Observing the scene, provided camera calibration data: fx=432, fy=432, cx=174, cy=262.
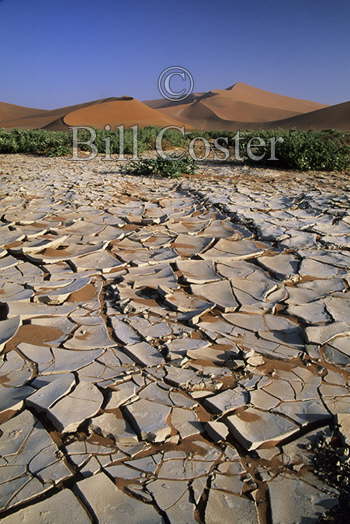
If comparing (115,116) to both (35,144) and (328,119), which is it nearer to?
(35,144)

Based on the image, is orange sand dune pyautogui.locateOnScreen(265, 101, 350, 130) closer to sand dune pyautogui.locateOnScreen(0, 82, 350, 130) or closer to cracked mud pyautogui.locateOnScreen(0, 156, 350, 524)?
sand dune pyautogui.locateOnScreen(0, 82, 350, 130)

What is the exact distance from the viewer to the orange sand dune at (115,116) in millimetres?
17984

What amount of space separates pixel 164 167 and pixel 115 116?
12943mm

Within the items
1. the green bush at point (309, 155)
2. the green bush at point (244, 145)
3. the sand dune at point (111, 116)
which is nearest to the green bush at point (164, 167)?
the green bush at point (244, 145)

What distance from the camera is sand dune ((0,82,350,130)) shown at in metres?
18.7

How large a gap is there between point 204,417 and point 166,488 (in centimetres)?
36

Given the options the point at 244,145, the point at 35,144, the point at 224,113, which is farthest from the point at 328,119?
the point at 35,144

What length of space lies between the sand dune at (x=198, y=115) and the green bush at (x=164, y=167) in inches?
429

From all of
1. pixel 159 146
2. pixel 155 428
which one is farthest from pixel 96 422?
pixel 159 146

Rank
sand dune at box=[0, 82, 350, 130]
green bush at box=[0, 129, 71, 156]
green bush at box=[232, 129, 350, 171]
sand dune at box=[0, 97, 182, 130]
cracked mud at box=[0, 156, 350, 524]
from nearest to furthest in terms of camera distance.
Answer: cracked mud at box=[0, 156, 350, 524], green bush at box=[232, 129, 350, 171], green bush at box=[0, 129, 71, 156], sand dune at box=[0, 97, 182, 130], sand dune at box=[0, 82, 350, 130]

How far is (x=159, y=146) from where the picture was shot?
1131 cm

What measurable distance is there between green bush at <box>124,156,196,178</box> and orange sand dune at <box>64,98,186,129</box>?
429 inches

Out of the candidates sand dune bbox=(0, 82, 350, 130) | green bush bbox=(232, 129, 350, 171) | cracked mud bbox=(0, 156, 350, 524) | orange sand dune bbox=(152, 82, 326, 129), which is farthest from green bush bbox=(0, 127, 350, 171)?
orange sand dune bbox=(152, 82, 326, 129)

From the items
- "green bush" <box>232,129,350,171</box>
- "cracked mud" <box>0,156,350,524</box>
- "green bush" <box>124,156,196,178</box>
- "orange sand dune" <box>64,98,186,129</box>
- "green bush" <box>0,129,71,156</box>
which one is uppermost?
"orange sand dune" <box>64,98,186,129</box>
